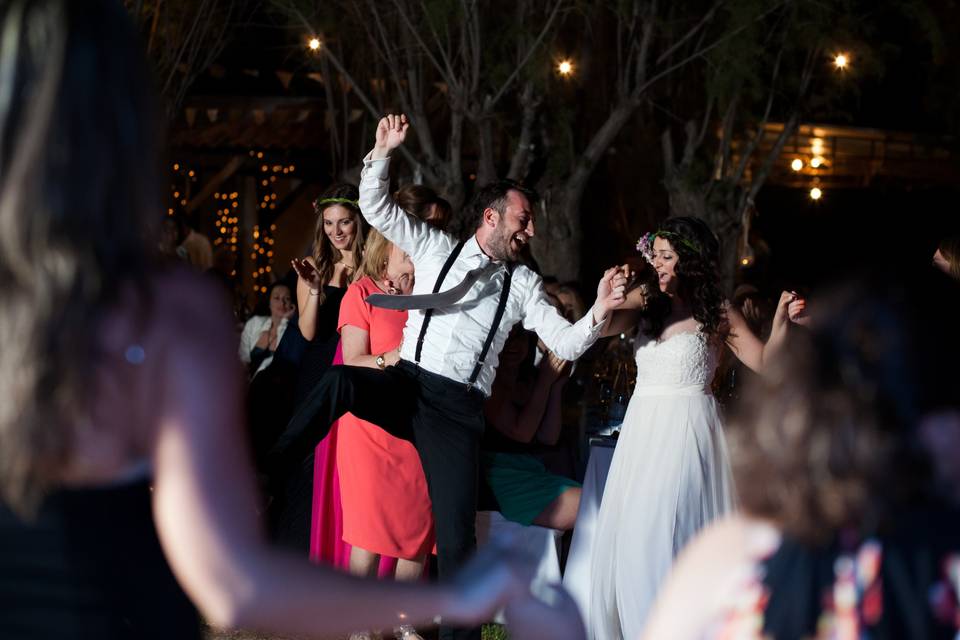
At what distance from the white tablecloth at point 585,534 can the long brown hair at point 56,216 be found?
3529 millimetres

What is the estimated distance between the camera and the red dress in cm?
459

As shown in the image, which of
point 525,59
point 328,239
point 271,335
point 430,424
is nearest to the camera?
point 430,424

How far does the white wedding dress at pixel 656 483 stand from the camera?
4.27 m

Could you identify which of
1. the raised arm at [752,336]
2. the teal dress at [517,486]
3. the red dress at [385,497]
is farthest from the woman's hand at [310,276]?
the raised arm at [752,336]

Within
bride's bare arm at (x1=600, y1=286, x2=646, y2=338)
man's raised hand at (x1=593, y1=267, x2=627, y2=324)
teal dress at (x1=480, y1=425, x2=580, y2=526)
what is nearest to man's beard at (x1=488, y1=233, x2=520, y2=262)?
bride's bare arm at (x1=600, y1=286, x2=646, y2=338)

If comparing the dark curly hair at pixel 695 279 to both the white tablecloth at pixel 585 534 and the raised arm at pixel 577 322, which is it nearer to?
the raised arm at pixel 577 322

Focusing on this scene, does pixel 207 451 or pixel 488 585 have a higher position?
pixel 207 451

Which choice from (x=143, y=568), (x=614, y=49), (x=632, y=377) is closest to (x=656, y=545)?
(x=632, y=377)

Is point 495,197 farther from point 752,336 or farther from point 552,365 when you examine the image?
point 752,336

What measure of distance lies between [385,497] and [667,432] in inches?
44.7

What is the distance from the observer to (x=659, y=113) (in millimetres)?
12586

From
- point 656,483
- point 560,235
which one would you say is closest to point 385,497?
point 656,483

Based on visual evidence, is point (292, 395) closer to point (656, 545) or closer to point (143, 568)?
point (656, 545)

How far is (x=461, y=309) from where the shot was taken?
4.39 m
